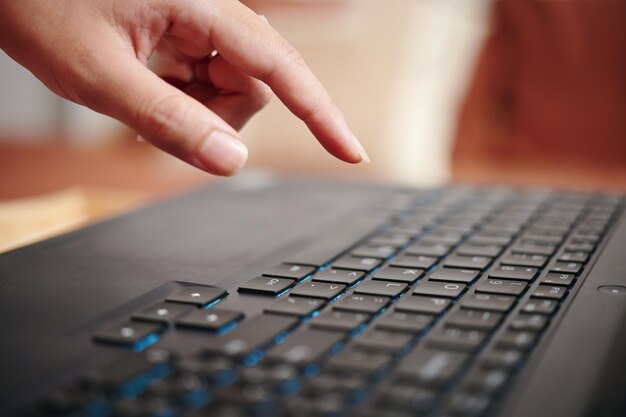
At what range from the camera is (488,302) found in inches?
14.5

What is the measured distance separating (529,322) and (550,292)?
0.06 meters

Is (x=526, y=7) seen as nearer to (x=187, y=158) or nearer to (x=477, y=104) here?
(x=477, y=104)

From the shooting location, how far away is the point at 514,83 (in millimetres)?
1762

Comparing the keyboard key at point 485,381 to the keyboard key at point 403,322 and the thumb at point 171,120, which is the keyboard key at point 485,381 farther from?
the thumb at point 171,120

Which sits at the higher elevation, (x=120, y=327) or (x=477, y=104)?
(x=477, y=104)

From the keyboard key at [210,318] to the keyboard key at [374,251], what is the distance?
146 millimetres

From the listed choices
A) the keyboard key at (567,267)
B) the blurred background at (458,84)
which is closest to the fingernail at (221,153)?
the keyboard key at (567,267)

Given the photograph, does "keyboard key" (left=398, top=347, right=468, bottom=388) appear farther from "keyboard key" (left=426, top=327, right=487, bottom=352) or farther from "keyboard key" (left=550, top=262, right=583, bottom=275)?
"keyboard key" (left=550, top=262, right=583, bottom=275)

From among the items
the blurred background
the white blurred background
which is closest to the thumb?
the blurred background

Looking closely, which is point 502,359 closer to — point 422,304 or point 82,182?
point 422,304

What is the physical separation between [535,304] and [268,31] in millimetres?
246

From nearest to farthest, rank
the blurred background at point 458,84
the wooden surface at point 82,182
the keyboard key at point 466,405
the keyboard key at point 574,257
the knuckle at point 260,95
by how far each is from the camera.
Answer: the keyboard key at point 466,405
the keyboard key at point 574,257
the knuckle at point 260,95
the wooden surface at point 82,182
the blurred background at point 458,84


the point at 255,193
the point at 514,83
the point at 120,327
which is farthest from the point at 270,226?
the point at 514,83

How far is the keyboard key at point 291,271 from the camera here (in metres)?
0.43
